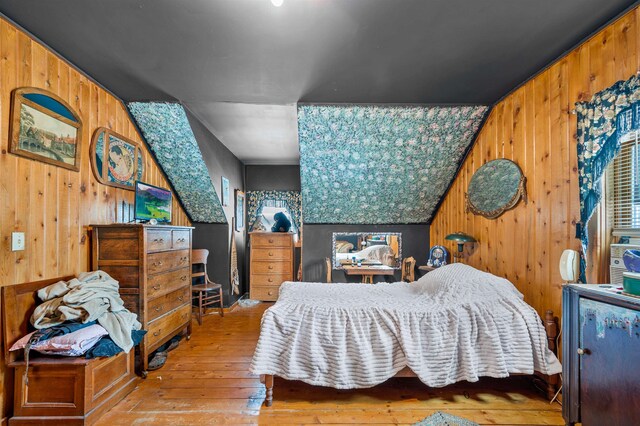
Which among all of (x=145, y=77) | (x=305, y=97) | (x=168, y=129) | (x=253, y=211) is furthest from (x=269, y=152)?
(x=145, y=77)

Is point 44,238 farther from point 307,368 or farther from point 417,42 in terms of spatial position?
point 417,42

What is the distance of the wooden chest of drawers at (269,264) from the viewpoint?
4625mm

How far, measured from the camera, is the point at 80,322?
74.4 inches

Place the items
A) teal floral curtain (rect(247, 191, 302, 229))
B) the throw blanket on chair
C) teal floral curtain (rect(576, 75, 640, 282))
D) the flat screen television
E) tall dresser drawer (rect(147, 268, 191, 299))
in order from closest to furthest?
1. teal floral curtain (rect(576, 75, 640, 282))
2. the throw blanket on chair
3. tall dresser drawer (rect(147, 268, 191, 299))
4. the flat screen television
5. teal floral curtain (rect(247, 191, 302, 229))

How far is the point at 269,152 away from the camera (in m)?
4.56

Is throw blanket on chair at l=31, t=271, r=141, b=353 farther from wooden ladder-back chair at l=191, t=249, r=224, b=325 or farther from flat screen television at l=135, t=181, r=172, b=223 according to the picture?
wooden ladder-back chair at l=191, t=249, r=224, b=325

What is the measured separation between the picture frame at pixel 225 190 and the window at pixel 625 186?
400 centimetres

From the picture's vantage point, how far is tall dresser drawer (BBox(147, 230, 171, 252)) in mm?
2477

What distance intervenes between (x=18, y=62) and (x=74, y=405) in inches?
87.5

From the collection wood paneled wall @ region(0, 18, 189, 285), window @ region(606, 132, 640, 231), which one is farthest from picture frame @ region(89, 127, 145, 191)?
window @ region(606, 132, 640, 231)

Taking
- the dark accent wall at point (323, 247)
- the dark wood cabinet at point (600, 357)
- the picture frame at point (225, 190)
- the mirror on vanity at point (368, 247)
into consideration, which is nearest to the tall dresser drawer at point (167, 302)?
the picture frame at point (225, 190)

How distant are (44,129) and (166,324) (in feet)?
6.19

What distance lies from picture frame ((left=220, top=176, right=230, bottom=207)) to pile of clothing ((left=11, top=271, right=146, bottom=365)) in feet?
6.94

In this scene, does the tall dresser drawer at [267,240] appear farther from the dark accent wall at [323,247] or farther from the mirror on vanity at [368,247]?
the mirror on vanity at [368,247]
